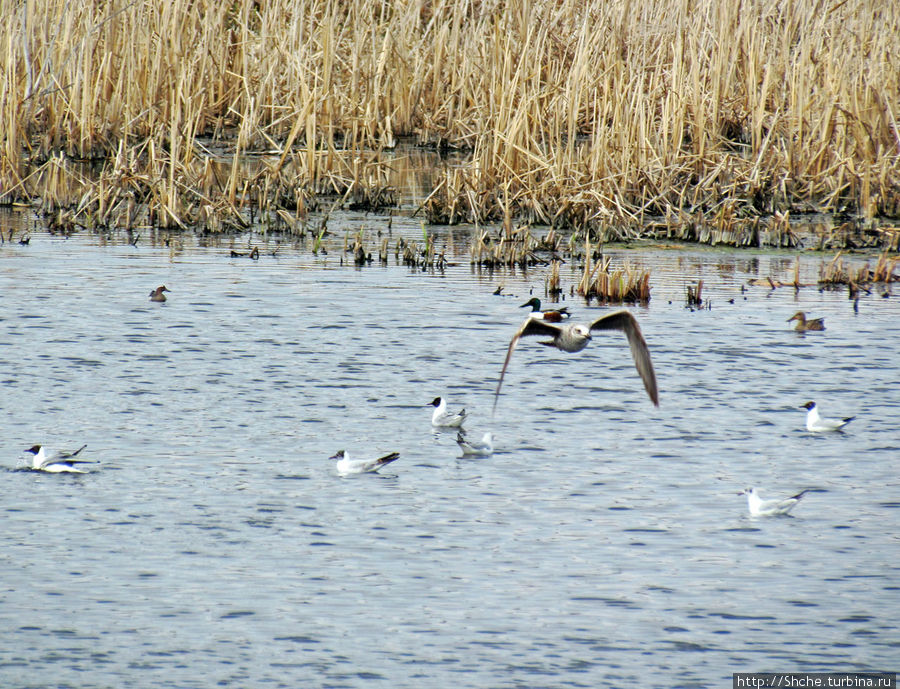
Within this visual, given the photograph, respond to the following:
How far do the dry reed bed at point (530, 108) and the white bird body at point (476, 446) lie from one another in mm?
6272

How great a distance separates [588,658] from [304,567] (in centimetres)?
136

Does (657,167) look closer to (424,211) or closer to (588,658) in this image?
(424,211)

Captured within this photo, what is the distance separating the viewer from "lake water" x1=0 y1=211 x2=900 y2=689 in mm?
5191

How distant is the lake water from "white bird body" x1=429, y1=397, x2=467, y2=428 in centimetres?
13

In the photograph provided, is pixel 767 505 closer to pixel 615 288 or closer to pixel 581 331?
pixel 581 331

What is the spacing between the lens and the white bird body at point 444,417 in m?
8.14

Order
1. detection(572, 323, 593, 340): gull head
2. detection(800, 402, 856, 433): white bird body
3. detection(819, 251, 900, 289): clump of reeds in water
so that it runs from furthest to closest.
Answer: detection(819, 251, 900, 289): clump of reeds in water < detection(800, 402, 856, 433): white bird body < detection(572, 323, 593, 340): gull head

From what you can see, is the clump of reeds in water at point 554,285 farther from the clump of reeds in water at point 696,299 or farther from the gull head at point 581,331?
the gull head at point 581,331

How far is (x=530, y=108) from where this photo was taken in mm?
14352

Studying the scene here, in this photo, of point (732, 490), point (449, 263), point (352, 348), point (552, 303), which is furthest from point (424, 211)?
point (732, 490)

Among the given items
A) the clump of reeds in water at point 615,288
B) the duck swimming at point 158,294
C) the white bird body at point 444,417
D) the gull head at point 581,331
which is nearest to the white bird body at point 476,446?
the white bird body at point 444,417

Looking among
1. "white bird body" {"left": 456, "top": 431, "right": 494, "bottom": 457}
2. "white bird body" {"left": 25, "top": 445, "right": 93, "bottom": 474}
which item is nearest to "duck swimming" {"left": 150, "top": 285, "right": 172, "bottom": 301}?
"white bird body" {"left": 25, "top": 445, "right": 93, "bottom": 474}

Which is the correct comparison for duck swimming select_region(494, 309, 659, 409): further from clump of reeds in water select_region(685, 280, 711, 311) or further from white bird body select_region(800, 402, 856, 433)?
clump of reeds in water select_region(685, 280, 711, 311)

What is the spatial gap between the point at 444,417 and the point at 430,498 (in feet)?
4.47
